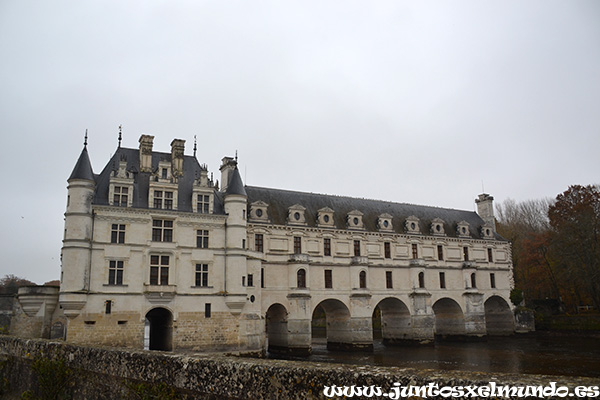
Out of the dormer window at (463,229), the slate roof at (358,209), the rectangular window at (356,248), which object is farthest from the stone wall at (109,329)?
the dormer window at (463,229)

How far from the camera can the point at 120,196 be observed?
27844 mm

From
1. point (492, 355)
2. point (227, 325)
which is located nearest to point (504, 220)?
point (492, 355)

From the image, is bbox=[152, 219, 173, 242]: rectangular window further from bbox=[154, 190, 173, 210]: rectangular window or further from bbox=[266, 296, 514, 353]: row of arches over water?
bbox=[266, 296, 514, 353]: row of arches over water

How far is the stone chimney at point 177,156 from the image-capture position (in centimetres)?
3087

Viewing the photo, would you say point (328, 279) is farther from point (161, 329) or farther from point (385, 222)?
point (161, 329)

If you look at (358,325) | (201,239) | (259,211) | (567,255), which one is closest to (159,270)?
(201,239)

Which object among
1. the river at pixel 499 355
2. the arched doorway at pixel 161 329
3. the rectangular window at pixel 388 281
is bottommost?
the river at pixel 499 355

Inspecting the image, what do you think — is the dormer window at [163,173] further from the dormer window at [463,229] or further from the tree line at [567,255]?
the tree line at [567,255]

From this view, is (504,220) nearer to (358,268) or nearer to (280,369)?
(358,268)

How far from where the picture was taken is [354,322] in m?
37.0

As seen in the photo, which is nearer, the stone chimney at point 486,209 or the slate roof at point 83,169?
the slate roof at point 83,169

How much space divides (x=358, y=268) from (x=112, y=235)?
19234mm

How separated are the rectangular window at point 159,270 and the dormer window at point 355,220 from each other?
16.6 m

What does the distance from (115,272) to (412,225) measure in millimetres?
26528
